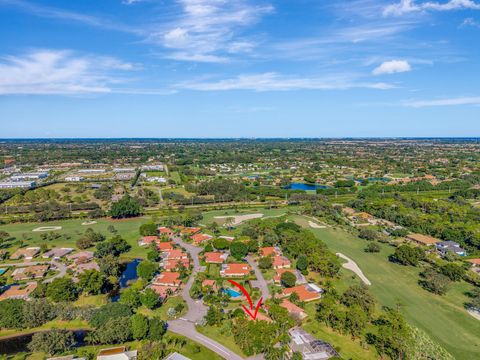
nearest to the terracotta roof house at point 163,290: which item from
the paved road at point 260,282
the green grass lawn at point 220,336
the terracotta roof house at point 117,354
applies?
the green grass lawn at point 220,336

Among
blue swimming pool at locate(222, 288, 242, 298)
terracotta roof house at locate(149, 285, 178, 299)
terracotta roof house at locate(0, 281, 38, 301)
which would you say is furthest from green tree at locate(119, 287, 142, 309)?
terracotta roof house at locate(0, 281, 38, 301)

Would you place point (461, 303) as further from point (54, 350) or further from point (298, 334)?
point (54, 350)

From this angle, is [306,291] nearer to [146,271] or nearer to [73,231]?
[146,271]

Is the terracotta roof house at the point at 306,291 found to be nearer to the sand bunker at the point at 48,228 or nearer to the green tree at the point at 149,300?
the green tree at the point at 149,300

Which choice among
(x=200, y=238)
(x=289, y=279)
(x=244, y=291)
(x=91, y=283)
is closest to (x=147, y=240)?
(x=200, y=238)

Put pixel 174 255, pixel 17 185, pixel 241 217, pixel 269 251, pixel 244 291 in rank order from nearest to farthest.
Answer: pixel 244 291 → pixel 174 255 → pixel 269 251 → pixel 241 217 → pixel 17 185

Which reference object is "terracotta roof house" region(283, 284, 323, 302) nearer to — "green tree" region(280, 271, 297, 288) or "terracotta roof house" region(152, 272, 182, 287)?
"green tree" region(280, 271, 297, 288)
